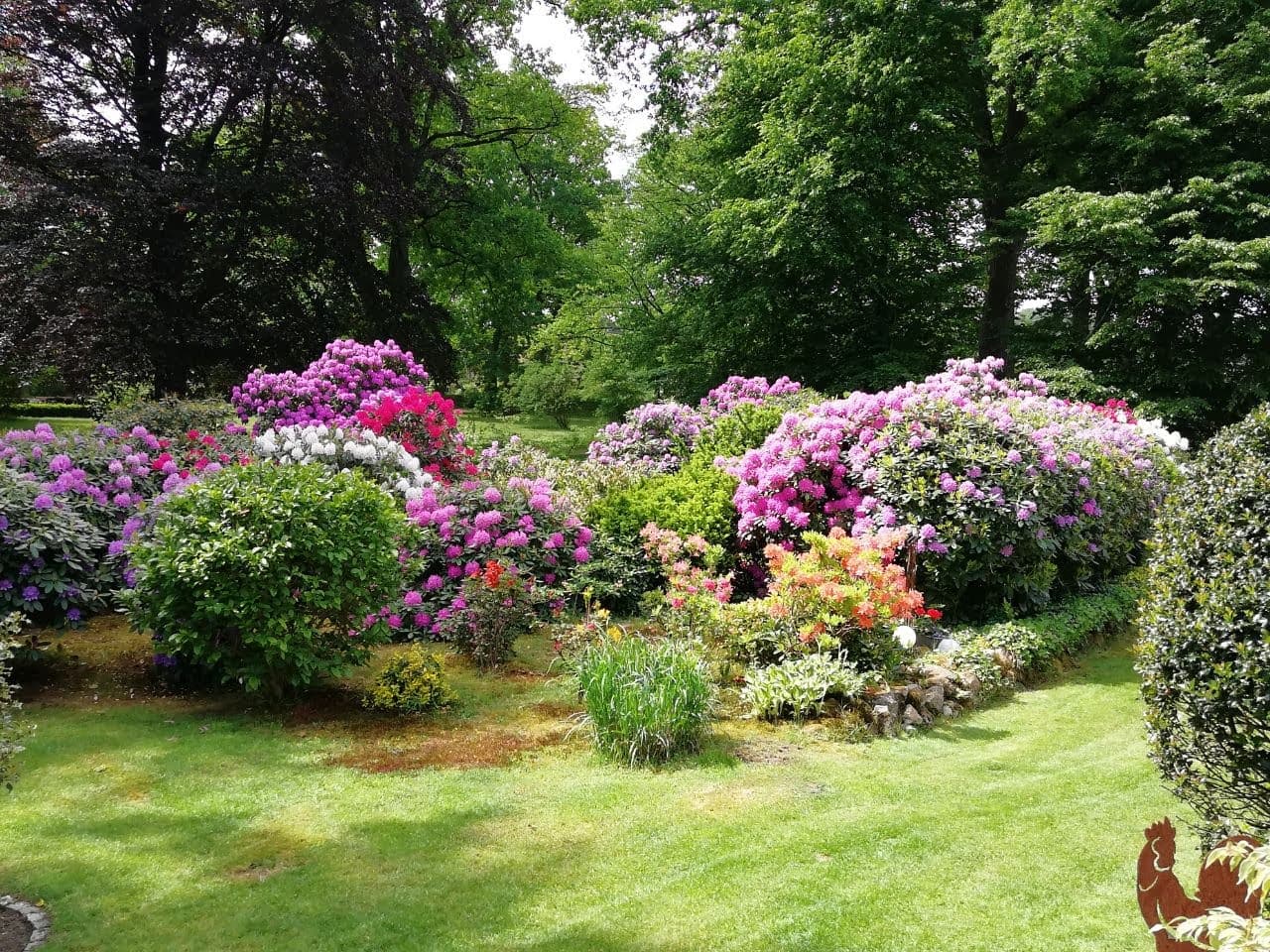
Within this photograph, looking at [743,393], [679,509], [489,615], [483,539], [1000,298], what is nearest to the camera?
[489,615]

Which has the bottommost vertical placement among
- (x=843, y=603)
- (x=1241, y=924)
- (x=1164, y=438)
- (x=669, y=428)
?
(x=1241, y=924)

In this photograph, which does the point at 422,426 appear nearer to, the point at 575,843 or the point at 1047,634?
the point at 575,843

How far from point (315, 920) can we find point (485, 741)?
73.3 inches

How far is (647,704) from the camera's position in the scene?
4.63 metres

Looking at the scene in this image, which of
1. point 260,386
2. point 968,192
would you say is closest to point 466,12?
point 968,192

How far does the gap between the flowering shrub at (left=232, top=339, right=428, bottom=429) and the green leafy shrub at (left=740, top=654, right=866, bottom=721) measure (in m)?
5.76

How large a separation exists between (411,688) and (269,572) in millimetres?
1167

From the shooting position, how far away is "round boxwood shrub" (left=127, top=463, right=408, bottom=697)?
4719mm

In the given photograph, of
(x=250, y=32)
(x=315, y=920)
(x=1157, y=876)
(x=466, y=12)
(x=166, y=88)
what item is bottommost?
(x=315, y=920)

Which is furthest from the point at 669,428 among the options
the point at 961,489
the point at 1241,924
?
the point at 1241,924

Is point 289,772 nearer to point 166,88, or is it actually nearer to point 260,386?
point 260,386

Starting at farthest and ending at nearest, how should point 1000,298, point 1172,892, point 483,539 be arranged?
point 1000,298 → point 483,539 → point 1172,892

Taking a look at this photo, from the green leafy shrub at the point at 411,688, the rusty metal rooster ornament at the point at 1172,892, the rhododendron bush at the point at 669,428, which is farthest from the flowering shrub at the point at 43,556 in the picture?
the rusty metal rooster ornament at the point at 1172,892

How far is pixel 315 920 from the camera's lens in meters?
3.02
